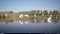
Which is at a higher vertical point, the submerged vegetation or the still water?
the submerged vegetation

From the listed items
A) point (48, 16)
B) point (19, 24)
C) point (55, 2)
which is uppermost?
point (55, 2)

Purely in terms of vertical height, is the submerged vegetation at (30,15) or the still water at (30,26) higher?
the submerged vegetation at (30,15)

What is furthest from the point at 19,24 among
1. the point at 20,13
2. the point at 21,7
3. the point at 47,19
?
the point at 47,19

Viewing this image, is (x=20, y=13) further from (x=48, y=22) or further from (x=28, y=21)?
(x=48, y=22)

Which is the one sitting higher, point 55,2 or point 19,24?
point 55,2

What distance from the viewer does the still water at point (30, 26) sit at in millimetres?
1843

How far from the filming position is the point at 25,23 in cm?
187

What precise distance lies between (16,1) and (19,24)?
1.60ft

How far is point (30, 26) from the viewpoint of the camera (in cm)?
184

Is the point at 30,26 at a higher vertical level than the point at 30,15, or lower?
lower

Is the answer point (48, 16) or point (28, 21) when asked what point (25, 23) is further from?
point (48, 16)

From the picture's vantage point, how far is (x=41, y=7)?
1.87 m

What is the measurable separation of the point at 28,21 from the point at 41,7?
40cm

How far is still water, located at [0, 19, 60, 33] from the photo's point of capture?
184 centimetres
